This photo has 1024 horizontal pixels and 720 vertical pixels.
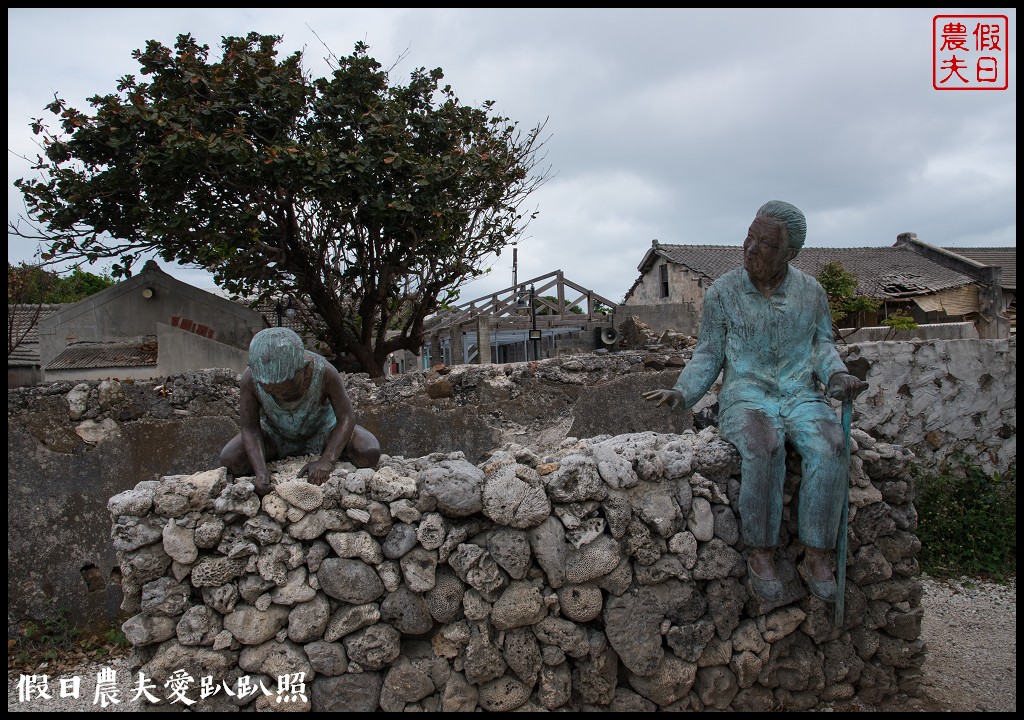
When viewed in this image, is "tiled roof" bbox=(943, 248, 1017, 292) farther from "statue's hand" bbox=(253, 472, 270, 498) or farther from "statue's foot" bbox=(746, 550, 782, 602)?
"statue's hand" bbox=(253, 472, 270, 498)

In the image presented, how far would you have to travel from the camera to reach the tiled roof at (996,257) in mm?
18656

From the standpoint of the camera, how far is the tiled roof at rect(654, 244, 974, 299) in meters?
17.2

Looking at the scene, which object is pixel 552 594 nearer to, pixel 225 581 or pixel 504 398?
pixel 225 581

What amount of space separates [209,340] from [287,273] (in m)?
1.32

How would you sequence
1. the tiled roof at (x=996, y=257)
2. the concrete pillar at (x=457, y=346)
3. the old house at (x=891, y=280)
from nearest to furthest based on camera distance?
the concrete pillar at (x=457, y=346), the old house at (x=891, y=280), the tiled roof at (x=996, y=257)

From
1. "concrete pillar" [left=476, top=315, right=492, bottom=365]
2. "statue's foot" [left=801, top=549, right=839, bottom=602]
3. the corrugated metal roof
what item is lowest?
"statue's foot" [left=801, top=549, right=839, bottom=602]

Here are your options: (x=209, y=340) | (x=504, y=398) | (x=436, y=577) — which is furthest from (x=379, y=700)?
(x=209, y=340)

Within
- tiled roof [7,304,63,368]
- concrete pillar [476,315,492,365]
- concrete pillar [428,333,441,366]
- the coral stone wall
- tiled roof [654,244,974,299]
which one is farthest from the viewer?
tiled roof [654,244,974,299]

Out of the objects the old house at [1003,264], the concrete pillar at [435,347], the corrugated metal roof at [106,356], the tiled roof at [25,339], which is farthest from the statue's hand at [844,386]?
the old house at [1003,264]

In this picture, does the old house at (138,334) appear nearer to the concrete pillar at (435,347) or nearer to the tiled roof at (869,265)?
the concrete pillar at (435,347)

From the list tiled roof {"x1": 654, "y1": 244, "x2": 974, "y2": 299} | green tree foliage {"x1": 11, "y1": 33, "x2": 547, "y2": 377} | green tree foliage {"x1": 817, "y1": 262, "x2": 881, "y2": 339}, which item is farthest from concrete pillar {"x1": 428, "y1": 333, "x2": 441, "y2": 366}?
green tree foliage {"x1": 817, "y1": 262, "x2": 881, "y2": 339}

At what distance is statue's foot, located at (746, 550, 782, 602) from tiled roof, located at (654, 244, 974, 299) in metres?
14.6

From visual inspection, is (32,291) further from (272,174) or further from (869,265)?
(869,265)

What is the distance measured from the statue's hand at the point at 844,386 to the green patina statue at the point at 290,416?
2028 mm
